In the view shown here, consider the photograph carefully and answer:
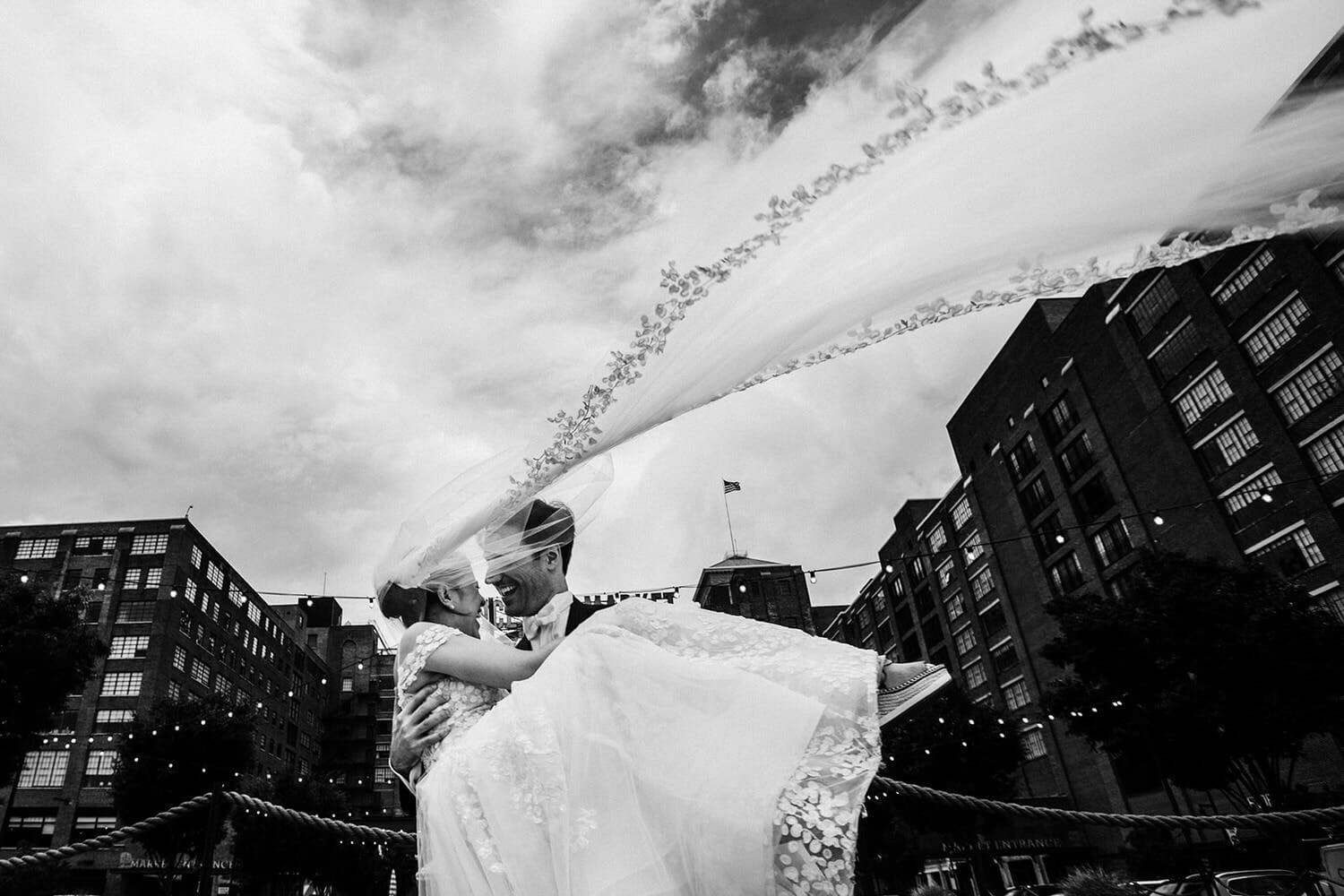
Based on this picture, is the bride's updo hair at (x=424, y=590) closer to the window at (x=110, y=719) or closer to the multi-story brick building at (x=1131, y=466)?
the multi-story brick building at (x=1131, y=466)

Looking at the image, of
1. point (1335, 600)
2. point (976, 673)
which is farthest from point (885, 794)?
point (976, 673)

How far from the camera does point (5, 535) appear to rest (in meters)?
48.0

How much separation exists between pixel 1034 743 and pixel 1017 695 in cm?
280

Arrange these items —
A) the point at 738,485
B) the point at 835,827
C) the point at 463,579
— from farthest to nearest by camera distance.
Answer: the point at 738,485 < the point at 463,579 < the point at 835,827

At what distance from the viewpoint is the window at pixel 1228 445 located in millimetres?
28312

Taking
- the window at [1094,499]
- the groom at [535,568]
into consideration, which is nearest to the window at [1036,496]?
the window at [1094,499]

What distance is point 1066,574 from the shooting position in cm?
4025

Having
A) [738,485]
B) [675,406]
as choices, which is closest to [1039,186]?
[675,406]

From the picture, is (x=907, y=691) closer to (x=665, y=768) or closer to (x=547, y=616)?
(x=665, y=768)

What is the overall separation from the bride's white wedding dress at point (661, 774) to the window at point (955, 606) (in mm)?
54413

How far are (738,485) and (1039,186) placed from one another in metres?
21.4

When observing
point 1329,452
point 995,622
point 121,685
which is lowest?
point 1329,452

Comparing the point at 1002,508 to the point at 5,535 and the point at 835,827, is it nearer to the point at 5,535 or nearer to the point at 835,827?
the point at 835,827

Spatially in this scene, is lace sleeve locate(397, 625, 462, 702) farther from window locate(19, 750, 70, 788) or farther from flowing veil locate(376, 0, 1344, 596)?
window locate(19, 750, 70, 788)
